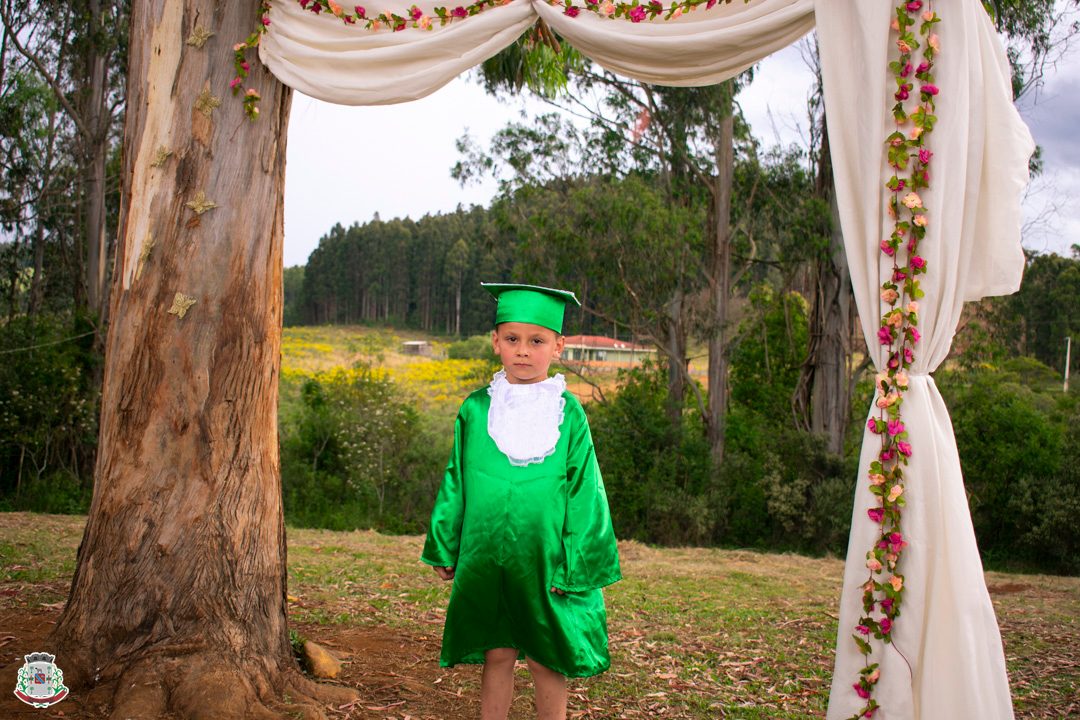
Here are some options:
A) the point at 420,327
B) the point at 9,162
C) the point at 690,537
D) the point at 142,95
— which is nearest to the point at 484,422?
the point at 142,95

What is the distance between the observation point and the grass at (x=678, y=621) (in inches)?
155

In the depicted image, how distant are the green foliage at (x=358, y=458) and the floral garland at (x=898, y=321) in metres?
13.4

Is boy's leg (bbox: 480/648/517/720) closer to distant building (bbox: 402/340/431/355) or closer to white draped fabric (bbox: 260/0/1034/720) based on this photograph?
white draped fabric (bbox: 260/0/1034/720)

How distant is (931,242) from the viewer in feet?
9.89

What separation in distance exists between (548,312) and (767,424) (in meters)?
16.3

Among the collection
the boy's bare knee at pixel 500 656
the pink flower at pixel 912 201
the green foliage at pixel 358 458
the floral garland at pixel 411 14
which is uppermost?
the floral garland at pixel 411 14

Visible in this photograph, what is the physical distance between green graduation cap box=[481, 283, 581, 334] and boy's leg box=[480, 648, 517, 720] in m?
1.04

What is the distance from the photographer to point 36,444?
14.7 m

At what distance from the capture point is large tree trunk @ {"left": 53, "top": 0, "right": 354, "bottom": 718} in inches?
135

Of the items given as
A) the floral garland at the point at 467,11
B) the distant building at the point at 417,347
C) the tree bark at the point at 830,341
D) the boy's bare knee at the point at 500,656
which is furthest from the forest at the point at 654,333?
the boy's bare knee at the point at 500,656

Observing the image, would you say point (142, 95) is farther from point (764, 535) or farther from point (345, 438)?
point (345, 438)

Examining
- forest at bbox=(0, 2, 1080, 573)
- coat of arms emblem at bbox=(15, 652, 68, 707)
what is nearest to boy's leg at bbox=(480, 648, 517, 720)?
coat of arms emblem at bbox=(15, 652, 68, 707)

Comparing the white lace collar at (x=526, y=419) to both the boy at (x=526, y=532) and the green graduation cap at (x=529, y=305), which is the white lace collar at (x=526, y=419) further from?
the green graduation cap at (x=529, y=305)

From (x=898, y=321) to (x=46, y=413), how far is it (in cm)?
1474
